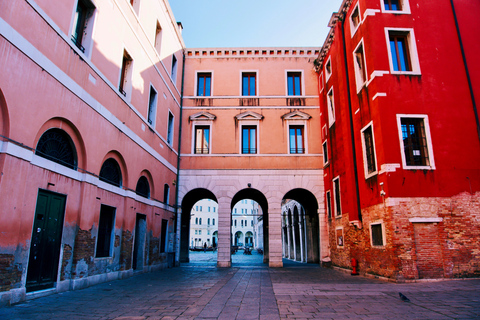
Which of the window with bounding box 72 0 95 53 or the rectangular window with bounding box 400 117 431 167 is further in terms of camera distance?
the rectangular window with bounding box 400 117 431 167

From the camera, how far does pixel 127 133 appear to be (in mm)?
12516

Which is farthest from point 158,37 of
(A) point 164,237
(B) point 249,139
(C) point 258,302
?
(C) point 258,302

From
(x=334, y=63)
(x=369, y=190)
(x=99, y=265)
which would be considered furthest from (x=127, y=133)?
(x=334, y=63)

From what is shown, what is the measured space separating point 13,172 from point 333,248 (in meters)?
14.7

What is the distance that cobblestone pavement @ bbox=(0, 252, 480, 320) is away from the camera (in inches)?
237

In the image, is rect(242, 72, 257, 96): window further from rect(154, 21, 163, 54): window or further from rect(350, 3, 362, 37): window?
rect(350, 3, 362, 37): window

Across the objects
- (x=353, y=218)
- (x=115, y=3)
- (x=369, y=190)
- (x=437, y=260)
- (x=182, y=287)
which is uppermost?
(x=115, y=3)

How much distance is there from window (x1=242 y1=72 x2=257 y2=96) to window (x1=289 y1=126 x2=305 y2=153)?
343 cm

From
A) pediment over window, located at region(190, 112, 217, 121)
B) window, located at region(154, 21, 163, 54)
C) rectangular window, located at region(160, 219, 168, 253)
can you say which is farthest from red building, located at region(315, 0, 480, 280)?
window, located at region(154, 21, 163, 54)

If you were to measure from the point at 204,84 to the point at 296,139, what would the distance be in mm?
6868

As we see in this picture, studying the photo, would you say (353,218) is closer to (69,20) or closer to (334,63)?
(334,63)

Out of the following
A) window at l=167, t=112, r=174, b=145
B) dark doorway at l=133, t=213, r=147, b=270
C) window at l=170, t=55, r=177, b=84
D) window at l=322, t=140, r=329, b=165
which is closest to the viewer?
dark doorway at l=133, t=213, r=147, b=270

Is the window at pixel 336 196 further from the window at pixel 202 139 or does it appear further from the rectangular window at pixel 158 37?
the rectangular window at pixel 158 37

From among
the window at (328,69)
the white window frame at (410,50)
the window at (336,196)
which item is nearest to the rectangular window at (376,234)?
the window at (336,196)
